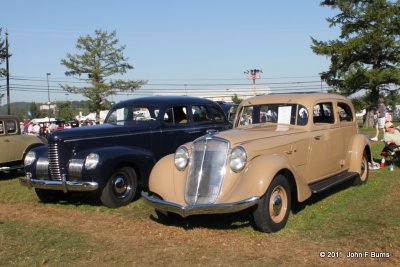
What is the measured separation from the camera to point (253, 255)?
480cm

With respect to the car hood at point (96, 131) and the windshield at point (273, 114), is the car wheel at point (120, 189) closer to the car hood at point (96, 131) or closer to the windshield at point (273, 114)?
the car hood at point (96, 131)

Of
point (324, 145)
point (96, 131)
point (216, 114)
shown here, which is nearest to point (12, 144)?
point (96, 131)

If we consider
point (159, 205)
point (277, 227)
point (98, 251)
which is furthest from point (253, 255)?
point (98, 251)

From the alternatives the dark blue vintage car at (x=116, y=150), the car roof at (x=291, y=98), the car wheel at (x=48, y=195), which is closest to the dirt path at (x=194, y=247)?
the dark blue vintage car at (x=116, y=150)

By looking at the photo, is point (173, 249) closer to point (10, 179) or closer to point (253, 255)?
point (253, 255)

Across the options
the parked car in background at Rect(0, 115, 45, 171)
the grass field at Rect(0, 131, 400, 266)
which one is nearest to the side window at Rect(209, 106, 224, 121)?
the grass field at Rect(0, 131, 400, 266)

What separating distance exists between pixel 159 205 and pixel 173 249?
709 mm

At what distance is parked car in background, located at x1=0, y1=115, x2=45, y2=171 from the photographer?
11484mm

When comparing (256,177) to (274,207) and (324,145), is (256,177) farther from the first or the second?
(324,145)

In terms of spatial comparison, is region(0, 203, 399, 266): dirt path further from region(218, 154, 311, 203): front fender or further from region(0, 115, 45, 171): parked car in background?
region(0, 115, 45, 171): parked car in background

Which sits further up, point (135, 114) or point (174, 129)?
point (135, 114)

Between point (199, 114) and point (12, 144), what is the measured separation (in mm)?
5547

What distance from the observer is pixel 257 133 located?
6266 mm

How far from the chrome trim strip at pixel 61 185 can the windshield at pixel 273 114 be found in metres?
2.66
